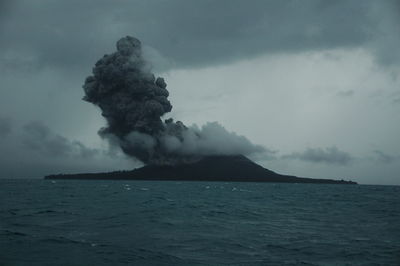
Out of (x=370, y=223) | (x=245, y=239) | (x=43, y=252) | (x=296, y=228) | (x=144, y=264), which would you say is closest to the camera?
(x=144, y=264)

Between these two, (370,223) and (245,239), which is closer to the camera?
(245,239)

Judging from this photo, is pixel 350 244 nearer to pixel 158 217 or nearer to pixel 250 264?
pixel 250 264

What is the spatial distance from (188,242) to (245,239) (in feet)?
11.5

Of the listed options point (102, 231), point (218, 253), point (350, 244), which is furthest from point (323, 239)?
point (102, 231)

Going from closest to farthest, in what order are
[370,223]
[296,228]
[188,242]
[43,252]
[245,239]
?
[43,252] → [188,242] → [245,239] → [296,228] → [370,223]

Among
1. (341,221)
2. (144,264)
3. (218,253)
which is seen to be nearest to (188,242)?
(218,253)

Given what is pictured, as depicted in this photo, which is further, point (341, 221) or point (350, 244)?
point (341, 221)

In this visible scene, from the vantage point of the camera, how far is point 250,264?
713 inches

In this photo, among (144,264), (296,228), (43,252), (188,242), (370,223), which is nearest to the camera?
(144,264)

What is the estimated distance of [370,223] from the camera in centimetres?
3197

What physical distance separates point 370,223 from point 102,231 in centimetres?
1974

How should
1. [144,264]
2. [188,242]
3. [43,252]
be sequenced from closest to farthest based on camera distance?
[144,264] → [43,252] → [188,242]

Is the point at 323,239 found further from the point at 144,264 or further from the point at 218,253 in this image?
the point at 144,264

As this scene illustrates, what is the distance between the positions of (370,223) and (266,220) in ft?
25.4
